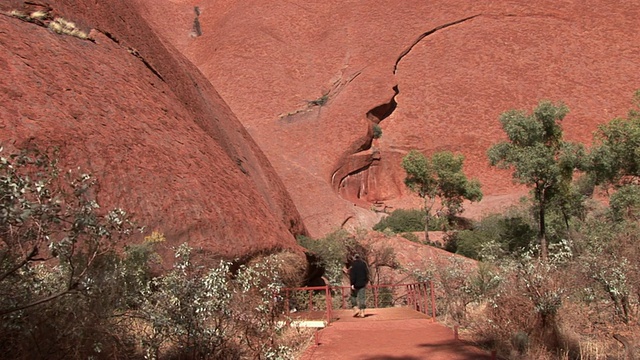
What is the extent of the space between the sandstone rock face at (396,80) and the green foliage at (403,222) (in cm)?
90

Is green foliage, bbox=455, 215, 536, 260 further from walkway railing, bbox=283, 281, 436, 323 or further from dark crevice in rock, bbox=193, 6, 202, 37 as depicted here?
dark crevice in rock, bbox=193, 6, 202, 37

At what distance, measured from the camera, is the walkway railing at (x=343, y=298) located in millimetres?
9648

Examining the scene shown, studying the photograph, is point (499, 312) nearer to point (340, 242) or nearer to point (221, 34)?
point (340, 242)

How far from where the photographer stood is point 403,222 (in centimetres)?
3098

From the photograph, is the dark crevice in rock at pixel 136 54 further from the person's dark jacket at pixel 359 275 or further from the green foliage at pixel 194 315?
the green foliage at pixel 194 315

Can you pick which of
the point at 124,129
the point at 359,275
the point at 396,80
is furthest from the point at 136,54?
the point at 396,80

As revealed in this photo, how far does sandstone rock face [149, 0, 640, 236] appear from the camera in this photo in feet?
116

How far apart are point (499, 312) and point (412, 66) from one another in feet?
113

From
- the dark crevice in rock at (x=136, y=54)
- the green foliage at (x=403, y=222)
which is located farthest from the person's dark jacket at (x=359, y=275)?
the green foliage at (x=403, y=222)

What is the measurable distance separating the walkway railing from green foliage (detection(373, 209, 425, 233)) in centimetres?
1318

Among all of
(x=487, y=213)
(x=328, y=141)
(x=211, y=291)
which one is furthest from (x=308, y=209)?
(x=211, y=291)

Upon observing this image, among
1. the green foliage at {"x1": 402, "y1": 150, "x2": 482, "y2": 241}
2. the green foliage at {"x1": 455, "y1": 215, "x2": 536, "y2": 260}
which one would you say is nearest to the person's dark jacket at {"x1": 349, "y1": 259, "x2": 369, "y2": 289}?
the green foliage at {"x1": 455, "y1": 215, "x2": 536, "y2": 260}

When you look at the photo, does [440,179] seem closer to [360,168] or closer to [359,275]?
[360,168]

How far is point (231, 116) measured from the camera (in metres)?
16.1
